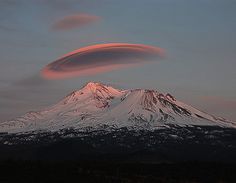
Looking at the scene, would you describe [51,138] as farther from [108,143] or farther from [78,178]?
[78,178]

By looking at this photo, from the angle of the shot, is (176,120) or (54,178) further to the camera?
(176,120)

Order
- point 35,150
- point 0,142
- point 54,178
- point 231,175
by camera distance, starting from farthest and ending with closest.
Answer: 1. point 0,142
2. point 35,150
3. point 231,175
4. point 54,178

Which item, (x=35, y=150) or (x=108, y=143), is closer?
(x=35, y=150)

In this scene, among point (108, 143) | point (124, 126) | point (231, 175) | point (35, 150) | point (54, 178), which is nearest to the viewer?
point (54, 178)

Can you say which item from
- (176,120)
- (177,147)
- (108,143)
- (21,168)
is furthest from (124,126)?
(21,168)

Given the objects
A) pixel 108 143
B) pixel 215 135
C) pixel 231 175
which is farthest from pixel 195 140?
pixel 231 175

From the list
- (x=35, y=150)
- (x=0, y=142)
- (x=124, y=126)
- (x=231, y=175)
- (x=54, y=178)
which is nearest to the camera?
(x=54, y=178)

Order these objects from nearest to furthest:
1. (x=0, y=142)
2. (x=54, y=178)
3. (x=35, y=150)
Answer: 1. (x=54, y=178)
2. (x=35, y=150)
3. (x=0, y=142)

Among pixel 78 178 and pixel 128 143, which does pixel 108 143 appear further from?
pixel 78 178
